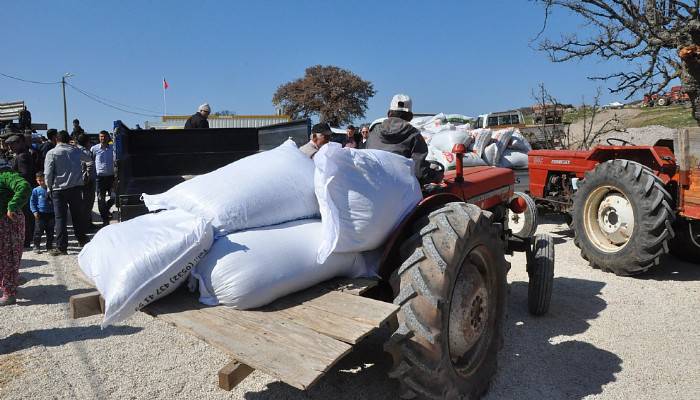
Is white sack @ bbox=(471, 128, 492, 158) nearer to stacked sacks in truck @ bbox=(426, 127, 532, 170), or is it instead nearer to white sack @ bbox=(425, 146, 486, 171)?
stacked sacks in truck @ bbox=(426, 127, 532, 170)

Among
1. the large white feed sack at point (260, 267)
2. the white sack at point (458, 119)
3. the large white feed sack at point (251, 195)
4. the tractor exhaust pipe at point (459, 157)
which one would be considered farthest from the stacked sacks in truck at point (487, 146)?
the white sack at point (458, 119)

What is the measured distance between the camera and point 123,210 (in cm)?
485

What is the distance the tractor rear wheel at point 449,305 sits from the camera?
215 cm

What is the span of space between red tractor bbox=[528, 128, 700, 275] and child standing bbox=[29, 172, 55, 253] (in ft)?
22.7

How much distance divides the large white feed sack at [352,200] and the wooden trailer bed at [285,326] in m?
0.24

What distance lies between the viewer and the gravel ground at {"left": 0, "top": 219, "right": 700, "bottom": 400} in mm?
2826

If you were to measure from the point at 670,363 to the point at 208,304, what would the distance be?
2957 mm

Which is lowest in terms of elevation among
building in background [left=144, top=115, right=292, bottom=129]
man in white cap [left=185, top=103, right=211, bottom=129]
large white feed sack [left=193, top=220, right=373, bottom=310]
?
large white feed sack [left=193, top=220, right=373, bottom=310]

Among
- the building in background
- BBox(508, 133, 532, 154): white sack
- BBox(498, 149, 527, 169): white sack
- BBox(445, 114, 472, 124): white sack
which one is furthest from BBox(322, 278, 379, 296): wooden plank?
the building in background

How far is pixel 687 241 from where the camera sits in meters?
5.20

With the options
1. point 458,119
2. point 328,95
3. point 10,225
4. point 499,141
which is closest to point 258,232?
point 10,225

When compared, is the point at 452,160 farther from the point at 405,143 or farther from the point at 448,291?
the point at 448,291

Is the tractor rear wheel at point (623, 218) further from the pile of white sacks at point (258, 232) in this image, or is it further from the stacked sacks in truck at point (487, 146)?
the pile of white sacks at point (258, 232)

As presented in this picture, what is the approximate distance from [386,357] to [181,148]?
4.24 m
